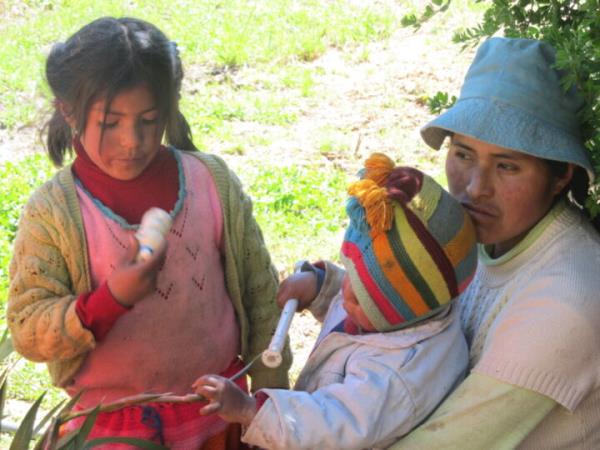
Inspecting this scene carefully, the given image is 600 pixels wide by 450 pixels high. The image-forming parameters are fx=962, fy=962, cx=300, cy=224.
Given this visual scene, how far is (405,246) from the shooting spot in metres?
2.31

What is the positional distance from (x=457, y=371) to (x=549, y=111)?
700mm

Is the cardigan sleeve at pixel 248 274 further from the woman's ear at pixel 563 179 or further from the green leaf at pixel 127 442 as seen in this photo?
the woman's ear at pixel 563 179

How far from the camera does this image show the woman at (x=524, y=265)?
2.26 meters

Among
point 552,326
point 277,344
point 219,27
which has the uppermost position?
point 552,326

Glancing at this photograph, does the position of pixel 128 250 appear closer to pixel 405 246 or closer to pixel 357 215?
pixel 357 215

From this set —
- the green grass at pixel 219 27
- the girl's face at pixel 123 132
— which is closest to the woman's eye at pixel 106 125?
the girl's face at pixel 123 132

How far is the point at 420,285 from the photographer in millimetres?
2324

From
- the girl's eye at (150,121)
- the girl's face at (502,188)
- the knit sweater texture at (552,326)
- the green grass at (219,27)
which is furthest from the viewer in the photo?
the green grass at (219,27)

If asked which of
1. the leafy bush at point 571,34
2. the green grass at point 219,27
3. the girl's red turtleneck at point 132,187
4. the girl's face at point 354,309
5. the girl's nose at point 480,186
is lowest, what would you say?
the green grass at point 219,27

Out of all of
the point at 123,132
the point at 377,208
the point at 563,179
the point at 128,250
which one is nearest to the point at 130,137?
the point at 123,132

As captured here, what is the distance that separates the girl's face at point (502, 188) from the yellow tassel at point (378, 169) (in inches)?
9.6

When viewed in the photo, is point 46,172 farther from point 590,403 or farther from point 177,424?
point 590,403

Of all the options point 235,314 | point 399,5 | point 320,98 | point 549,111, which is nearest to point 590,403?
point 549,111

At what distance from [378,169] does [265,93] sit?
4821 mm
